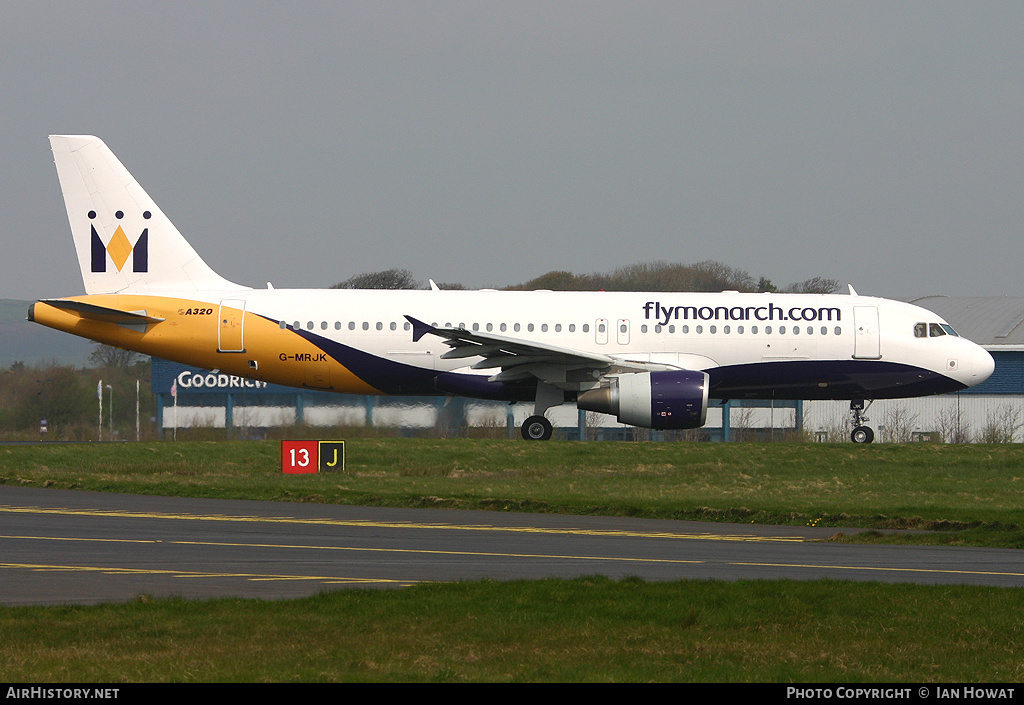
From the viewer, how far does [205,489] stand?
23922mm

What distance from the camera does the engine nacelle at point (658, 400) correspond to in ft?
96.3

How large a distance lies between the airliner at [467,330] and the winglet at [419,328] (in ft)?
0.45

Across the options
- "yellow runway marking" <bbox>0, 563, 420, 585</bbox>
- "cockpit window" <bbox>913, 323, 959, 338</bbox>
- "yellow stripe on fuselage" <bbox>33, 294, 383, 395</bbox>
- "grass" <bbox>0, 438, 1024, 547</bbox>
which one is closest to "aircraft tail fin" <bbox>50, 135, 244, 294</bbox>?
"yellow stripe on fuselage" <bbox>33, 294, 383, 395</bbox>

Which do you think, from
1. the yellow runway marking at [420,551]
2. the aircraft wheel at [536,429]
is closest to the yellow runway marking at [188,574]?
the yellow runway marking at [420,551]

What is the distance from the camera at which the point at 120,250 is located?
105 feet

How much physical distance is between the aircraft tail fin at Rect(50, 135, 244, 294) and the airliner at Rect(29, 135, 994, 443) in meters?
0.04

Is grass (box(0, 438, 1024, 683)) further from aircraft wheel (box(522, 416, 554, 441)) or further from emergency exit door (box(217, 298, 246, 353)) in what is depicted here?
emergency exit door (box(217, 298, 246, 353))

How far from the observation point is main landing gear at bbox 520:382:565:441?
31.2 m

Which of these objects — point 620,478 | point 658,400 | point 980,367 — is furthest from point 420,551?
point 980,367

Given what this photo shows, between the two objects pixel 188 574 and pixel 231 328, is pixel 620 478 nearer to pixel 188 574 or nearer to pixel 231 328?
pixel 231 328

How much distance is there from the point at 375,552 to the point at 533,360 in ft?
51.1

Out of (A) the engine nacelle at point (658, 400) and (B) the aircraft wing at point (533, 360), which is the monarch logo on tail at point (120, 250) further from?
(A) the engine nacelle at point (658, 400)
